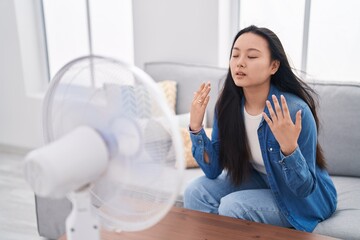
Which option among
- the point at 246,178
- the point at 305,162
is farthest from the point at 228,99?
the point at 305,162

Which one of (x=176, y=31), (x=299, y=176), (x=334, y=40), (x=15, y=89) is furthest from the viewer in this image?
(x=15, y=89)

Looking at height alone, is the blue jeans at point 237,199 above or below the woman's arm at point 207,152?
below

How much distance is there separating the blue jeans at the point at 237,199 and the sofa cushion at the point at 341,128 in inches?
20.2

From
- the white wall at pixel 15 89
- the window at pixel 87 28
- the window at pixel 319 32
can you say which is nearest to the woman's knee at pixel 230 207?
the window at pixel 319 32

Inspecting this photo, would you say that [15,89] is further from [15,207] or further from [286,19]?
[286,19]

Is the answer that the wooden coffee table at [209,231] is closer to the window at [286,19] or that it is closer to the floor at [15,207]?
the floor at [15,207]

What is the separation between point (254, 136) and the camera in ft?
5.41

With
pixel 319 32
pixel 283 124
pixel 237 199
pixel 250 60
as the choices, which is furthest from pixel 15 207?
pixel 319 32

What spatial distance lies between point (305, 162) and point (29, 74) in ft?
8.43

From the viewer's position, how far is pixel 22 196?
2.76 metres

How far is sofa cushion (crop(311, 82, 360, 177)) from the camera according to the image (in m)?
2.00

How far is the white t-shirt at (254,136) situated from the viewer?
5.37 ft

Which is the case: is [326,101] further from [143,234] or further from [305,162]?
[143,234]

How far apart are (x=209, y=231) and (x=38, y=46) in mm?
2604
